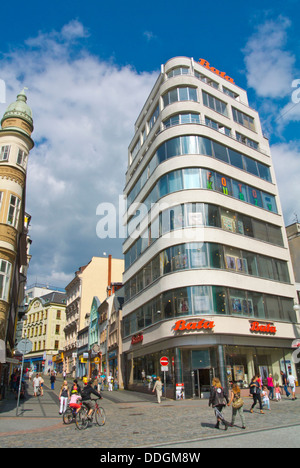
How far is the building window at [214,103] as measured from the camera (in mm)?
35719

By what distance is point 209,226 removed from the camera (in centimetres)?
2898

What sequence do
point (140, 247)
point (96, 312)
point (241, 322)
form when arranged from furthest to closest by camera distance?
point (96, 312)
point (140, 247)
point (241, 322)

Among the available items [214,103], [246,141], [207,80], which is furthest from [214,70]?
[246,141]

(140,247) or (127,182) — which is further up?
(127,182)

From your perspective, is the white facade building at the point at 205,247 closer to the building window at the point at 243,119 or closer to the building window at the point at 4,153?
the building window at the point at 243,119

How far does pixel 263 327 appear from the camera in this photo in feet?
96.6

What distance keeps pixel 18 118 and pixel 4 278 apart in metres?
11.0

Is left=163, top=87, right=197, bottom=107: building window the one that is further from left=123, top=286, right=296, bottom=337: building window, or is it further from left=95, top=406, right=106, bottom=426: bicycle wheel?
Answer: left=95, top=406, right=106, bottom=426: bicycle wheel

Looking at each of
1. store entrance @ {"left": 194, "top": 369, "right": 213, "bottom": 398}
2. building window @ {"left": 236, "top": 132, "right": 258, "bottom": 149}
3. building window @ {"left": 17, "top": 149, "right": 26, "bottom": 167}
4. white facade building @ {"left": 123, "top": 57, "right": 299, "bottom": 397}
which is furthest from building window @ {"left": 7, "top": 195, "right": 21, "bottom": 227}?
building window @ {"left": 236, "top": 132, "right": 258, "bottom": 149}
